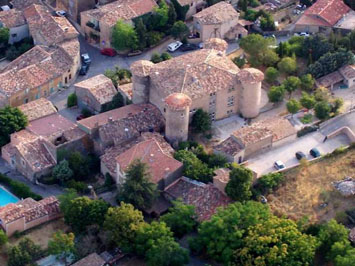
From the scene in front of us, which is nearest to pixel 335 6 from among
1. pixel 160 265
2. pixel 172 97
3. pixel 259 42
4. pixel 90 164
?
pixel 259 42

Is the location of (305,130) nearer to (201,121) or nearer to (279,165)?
(279,165)

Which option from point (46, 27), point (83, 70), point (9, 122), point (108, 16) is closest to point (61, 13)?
point (46, 27)

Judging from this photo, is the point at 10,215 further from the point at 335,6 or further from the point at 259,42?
the point at 335,6

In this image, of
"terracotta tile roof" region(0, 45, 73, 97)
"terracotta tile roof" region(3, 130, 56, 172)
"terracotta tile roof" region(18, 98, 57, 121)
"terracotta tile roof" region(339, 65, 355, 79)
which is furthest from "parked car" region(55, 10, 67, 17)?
"terracotta tile roof" region(339, 65, 355, 79)

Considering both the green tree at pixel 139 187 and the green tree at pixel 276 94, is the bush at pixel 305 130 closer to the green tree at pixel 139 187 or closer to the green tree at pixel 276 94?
the green tree at pixel 276 94

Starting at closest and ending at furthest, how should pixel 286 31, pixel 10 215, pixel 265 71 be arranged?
pixel 10 215 < pixel 265 71 < pixel 286 31

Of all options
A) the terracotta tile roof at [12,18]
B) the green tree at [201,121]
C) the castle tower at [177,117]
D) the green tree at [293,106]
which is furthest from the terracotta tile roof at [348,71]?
the terracotta tile roof at [12,18]
